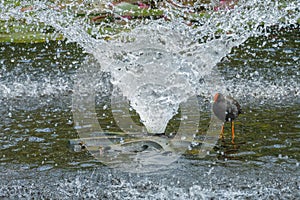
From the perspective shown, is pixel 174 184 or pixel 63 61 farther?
pixel 63 61

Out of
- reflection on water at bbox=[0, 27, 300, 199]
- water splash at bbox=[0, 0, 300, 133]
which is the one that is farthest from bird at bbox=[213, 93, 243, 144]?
water splash at bbox=[0, 0, 300, 133]

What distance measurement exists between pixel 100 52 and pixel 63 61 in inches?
174

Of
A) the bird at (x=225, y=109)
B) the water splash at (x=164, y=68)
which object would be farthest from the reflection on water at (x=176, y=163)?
the water splash at (x=164, y=68)

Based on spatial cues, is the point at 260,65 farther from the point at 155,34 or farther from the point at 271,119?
the point at 271,119

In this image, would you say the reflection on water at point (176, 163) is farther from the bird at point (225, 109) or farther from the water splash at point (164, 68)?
the water splash at point (164, 68)

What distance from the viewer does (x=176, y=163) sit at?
1065 centimetres

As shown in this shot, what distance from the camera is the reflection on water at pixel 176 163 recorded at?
9570 mm

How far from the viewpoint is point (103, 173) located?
404 inches

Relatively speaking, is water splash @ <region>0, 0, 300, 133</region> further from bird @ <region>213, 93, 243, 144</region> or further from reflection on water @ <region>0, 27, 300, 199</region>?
bird @ <region>213, 93, 243, 144</region>

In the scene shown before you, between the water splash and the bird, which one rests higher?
the water splash

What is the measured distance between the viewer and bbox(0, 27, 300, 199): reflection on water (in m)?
9.57

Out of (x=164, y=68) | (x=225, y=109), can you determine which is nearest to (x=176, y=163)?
(x=225, y=109)

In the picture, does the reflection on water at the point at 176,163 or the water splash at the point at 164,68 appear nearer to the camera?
the reflection on water at the point at 176,163

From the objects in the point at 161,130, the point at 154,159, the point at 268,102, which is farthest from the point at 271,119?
the point at 154,159
